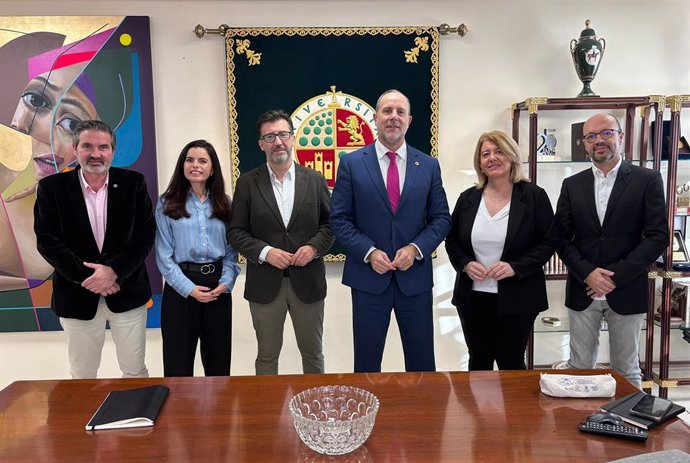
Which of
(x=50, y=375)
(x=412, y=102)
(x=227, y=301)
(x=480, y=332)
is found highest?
(x=412, y=102)

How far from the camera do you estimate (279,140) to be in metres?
2.60

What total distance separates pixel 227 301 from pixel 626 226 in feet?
6.71

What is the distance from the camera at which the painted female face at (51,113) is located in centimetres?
329

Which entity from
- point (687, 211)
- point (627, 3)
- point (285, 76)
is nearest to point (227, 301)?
point (285, 76)

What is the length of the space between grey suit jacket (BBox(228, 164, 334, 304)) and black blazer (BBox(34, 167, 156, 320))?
0.47m

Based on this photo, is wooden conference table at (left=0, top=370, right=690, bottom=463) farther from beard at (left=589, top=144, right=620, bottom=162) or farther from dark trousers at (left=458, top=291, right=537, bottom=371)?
beard at (left=589, top=144, right=620, bottom=162)

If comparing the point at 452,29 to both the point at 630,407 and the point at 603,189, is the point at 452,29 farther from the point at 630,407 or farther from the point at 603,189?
the point at 630,407

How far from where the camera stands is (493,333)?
8.40ft

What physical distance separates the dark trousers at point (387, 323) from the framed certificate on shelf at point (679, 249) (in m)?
1.87

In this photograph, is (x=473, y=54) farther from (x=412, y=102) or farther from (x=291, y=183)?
(x=291, y=183)

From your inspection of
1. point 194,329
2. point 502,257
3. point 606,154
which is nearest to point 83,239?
point 194,329

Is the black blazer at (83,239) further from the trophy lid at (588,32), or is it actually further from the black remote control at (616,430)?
the trophy lid at (588,32)

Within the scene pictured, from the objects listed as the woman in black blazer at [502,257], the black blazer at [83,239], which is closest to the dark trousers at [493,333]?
the woman in black blazer at [502,257]

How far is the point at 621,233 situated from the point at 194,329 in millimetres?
2200
